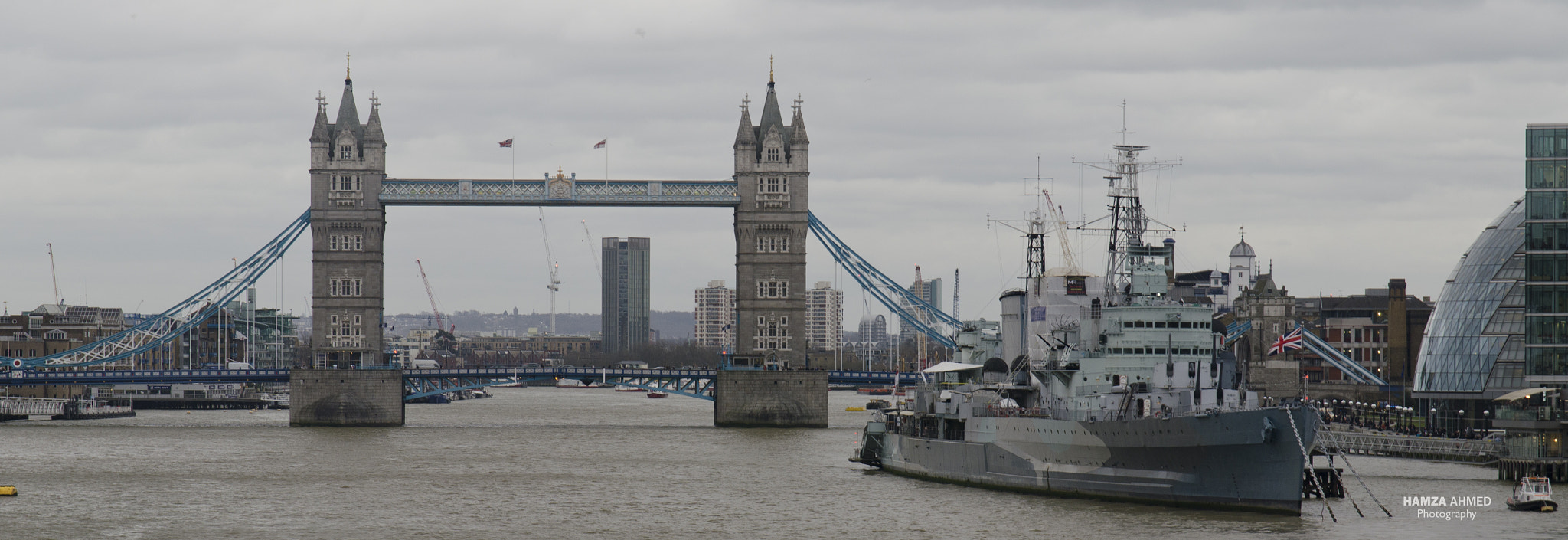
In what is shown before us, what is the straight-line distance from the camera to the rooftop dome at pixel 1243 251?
604ft

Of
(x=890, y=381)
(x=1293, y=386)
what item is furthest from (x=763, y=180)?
(x=1293, y=386)

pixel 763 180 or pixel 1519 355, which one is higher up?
pixel 763 180

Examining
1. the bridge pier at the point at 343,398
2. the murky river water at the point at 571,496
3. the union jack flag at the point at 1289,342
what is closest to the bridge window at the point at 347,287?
the bridge pier at the point at 343,398

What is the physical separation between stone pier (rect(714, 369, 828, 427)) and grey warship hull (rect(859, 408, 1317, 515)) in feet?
134

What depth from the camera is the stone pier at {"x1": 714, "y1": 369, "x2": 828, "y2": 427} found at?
100812 millimetres

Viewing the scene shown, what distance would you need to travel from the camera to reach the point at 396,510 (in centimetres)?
5469

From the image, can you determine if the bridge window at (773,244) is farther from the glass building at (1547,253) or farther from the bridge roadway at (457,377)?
the glass building at (1547,253)

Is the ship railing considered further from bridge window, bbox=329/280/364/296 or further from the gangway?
bridge window, bbox=329/280/364/296

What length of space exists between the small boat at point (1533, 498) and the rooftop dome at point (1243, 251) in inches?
5279

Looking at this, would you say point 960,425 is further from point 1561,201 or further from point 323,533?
point 1561,201

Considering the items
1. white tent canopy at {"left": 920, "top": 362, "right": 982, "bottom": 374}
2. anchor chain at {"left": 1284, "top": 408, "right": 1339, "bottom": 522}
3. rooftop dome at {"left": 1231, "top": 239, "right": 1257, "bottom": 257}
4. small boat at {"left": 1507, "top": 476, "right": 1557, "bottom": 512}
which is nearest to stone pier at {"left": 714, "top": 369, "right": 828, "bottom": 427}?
white tent canopy at {"left": 920, "top": 362, "right": 982, "bottom": 374}

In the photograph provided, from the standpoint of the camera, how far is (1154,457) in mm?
49375

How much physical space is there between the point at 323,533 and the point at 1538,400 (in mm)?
48446

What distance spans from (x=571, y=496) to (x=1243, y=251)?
137 meters
